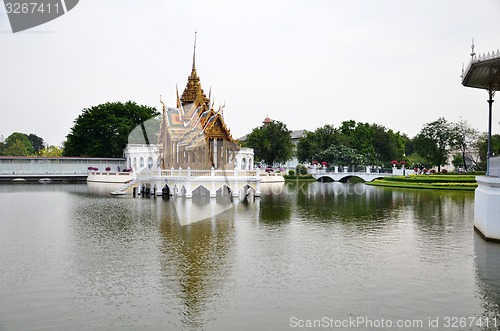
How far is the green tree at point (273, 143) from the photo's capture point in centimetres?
7581

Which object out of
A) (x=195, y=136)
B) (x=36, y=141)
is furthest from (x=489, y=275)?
(x=36, y=141)

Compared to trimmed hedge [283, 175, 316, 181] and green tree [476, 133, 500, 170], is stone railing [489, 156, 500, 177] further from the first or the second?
trimmed hedge [283, 175, 316, 181]

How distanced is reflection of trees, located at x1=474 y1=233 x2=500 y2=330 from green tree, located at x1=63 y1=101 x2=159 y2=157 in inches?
2343

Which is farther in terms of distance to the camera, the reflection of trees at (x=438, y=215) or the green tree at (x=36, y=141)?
the green tree at (x=36, y=141)

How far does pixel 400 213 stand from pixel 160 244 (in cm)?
1600

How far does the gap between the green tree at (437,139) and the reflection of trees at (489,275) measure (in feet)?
189

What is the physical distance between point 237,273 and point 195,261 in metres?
1.80

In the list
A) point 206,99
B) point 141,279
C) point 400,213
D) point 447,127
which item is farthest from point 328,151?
point 141,279

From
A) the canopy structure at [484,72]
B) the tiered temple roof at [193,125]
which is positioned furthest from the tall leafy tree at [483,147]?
the canopy structure at [484,72]

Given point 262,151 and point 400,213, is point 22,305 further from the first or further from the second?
point 262,151

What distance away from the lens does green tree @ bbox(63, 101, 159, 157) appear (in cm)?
6938

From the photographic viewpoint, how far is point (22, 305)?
1009 cm

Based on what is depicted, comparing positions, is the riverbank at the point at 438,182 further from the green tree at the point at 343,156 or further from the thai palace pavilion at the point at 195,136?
the thai palace pavilion at the point at 195,136

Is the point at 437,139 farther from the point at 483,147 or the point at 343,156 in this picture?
the point at 343,156
